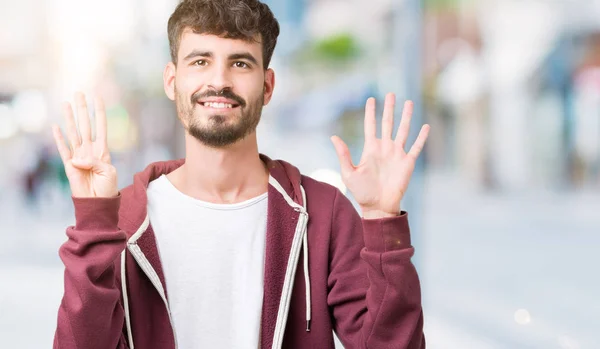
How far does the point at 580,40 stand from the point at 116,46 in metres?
7.48

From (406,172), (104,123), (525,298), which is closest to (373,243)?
(406,172)

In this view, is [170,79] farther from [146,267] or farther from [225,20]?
[146,267]

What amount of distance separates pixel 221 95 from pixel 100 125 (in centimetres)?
21

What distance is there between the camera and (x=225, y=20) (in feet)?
4.40

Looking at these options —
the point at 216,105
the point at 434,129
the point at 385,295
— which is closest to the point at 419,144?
the point at 385,295

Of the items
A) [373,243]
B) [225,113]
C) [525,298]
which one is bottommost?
[525,298]

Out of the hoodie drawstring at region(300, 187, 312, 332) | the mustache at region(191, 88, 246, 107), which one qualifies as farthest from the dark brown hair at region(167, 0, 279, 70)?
the hoodie drawstring at region(300, 187, 312, 332)

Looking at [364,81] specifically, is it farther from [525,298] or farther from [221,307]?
[221,307]

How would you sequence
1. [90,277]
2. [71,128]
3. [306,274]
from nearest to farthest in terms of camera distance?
[90,277], [71,128], [306,274]

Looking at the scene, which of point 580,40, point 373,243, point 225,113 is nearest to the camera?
point 373,243

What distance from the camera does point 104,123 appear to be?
49.0 inches

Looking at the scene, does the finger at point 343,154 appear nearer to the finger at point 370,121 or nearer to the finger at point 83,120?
the finger at point 370,121

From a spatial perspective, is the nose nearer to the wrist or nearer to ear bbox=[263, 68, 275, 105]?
ear bbox=[263, 68, 275, 105]

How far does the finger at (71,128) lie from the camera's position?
124 cm
